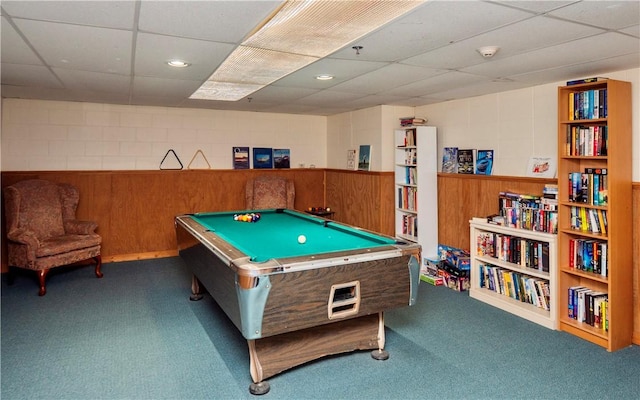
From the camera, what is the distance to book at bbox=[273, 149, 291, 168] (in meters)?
6.79

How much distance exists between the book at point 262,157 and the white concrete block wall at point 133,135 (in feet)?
0.29

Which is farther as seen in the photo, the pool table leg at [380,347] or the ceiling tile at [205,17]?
the pool table leg at [380,347]

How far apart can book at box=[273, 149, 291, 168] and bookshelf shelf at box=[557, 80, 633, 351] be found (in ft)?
13.8

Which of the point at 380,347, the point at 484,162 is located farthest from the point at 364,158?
the point at 380,347

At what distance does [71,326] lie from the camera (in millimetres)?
3594

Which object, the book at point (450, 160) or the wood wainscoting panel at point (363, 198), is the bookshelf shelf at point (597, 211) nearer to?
the book at point (450, 160)

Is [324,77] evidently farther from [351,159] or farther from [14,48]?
[351,159]

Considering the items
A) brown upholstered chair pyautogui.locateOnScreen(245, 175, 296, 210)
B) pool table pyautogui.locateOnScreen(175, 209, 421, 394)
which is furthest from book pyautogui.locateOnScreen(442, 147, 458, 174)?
brown upholstered chair pyautogui.locateOnScreen(245, 175, 296, 210)

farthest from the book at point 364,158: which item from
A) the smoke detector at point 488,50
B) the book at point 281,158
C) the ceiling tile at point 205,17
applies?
the ceiling tile at point 205,17

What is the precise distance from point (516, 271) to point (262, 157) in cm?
405

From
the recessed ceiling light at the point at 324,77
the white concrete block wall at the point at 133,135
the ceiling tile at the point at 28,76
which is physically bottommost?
the white concrete block wall at the point at 133,135

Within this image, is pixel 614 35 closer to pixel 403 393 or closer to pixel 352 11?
pixel 352 11

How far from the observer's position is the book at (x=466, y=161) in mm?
4844

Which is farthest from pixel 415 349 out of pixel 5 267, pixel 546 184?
pixel 5 267
